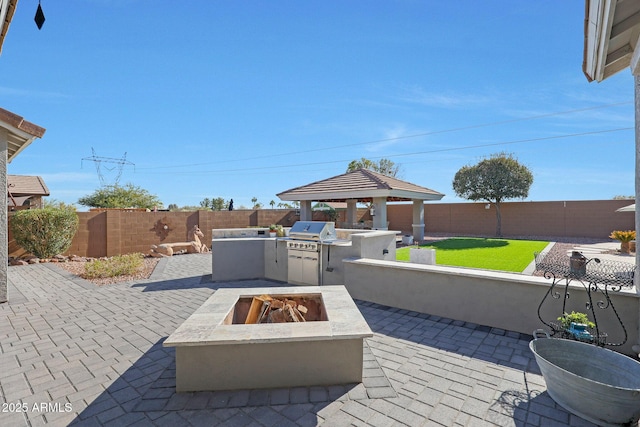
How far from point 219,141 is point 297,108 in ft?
36.4

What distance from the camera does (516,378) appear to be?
10.8 feet

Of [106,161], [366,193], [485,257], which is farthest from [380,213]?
[106,161]

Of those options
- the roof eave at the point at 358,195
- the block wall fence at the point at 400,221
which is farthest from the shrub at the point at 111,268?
the roof eave at the point at 358,195

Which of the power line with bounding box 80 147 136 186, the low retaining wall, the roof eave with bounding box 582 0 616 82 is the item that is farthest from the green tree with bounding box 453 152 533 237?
the power line with bounding box 80 147 136 186

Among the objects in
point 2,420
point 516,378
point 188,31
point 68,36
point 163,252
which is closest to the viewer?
point 2,420

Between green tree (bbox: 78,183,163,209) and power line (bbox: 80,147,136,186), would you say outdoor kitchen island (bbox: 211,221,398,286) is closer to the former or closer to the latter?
green tree (bbox: 78,183,163,209)

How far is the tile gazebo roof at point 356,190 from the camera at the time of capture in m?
13.6

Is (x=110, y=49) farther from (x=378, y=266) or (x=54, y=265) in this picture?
(x=378, y=266)

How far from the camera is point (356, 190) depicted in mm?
13859

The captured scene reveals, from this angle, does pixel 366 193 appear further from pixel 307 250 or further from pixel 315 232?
pixel 307 250

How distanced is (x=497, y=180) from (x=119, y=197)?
35097 millimetres

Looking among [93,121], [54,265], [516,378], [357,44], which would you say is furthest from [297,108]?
[516,378]

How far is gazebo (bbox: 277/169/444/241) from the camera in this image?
45.2ft

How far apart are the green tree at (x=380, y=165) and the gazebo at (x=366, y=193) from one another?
682 inches
